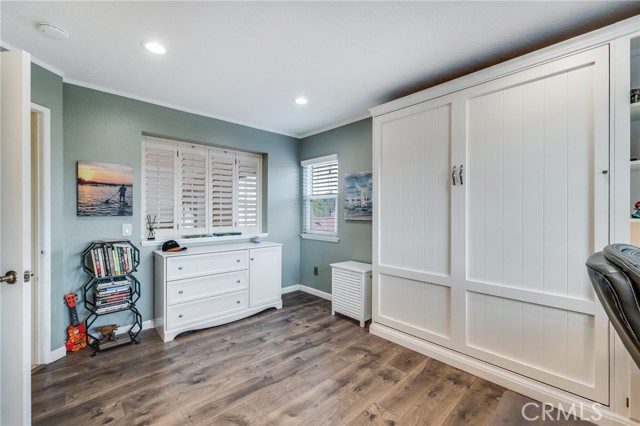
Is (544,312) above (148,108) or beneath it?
beneath

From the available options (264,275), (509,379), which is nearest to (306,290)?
(264,275)

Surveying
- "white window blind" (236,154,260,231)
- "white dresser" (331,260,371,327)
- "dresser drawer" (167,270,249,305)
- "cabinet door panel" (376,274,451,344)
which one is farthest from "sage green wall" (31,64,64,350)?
"cabinet door panel" (376,274,451,344)

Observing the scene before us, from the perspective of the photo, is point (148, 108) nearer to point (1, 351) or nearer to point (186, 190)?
point (186, 190)

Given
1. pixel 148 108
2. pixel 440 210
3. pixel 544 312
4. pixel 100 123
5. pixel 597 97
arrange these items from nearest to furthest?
pixel 597 97
pixel 544 312
pixel 440 210
pixel 100 123
pixel 148 108

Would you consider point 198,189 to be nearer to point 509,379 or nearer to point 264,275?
point 264,275

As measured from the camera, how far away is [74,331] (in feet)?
8.37

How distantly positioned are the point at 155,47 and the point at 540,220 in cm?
302

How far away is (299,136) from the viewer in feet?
14.8

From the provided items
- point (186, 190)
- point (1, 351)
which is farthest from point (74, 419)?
point (186, 190)

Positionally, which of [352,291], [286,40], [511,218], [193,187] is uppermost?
[286,40]

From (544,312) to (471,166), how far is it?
45.5 inches

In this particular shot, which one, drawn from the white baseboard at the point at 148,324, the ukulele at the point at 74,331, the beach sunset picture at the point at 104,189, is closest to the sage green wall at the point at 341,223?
the white baseboard at the point at 148,324

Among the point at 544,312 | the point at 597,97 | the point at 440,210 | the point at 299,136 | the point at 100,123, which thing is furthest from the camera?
the point at 299,136

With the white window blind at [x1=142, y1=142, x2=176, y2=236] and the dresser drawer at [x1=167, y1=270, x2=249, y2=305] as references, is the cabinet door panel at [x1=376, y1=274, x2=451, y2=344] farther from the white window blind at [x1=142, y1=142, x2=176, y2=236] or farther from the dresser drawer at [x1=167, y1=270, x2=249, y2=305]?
the white window blind at [x1=142, y1=142, x2=176, y2=236]
